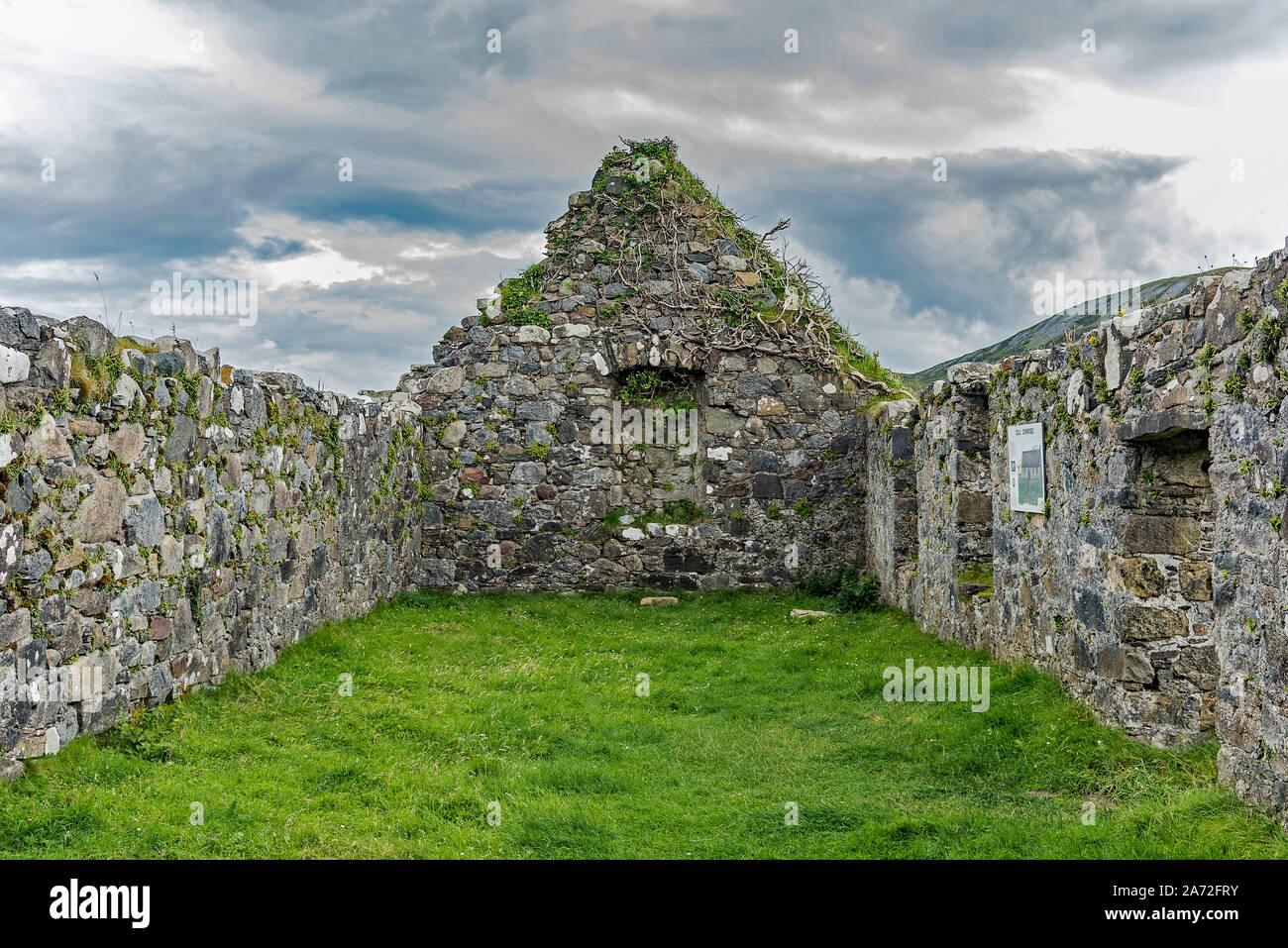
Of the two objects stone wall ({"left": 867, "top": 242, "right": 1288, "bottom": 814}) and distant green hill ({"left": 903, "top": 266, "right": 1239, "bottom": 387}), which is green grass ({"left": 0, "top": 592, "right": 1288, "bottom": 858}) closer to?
stone wall ({"left": 867, "top": 242, "right": 1288, "bottom": 814})

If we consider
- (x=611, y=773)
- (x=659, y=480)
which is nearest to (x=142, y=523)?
(x=611, y=773)

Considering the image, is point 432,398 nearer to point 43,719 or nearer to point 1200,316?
point 43,719

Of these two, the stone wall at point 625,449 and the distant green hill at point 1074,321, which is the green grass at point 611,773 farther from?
the stone wall at point 625,449

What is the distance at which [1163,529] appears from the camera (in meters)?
5.50

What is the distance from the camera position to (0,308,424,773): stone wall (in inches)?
189

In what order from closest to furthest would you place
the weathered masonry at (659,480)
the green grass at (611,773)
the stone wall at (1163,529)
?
the stone wall at (1163,529), the green grass at (611,773), the weathered masonry at (659,480)

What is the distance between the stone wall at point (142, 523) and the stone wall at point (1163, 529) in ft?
19.9

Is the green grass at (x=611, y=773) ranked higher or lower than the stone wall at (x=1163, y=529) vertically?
lower

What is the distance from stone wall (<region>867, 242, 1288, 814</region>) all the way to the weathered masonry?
0.02 metres

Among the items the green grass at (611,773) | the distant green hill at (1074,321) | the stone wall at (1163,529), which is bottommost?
the green grass at (611,773)

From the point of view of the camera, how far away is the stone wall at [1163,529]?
4.18 m

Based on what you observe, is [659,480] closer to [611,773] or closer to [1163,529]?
[611,773]

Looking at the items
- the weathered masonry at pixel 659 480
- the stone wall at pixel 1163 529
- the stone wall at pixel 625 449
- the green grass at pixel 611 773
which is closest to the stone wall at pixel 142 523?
the weathered masonry at pixel 659 480

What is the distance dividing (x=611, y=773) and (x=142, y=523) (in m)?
3.42
